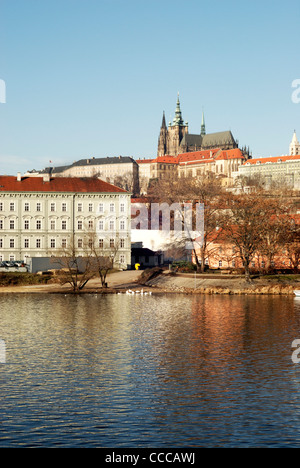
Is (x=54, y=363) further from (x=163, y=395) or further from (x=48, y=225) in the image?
(x=48, y=225)

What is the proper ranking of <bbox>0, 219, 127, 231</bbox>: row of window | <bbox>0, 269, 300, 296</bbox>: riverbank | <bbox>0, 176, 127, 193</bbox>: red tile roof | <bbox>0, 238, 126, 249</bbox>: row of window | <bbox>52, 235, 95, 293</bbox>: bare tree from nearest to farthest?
1. <bbox>0, 269, 300, 296</bbox>: riverbank
2. <bbox>52, 235, 95, 293</bbox>: bare tree
3. <bbox>0, 238, 126, 249</bbox>: row of window
4. <bbox>0, 219, 127, 231</bbox>: row of window
5. <bbox>0, 176, 127, 193</bbox>: red tile roof

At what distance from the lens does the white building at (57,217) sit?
3467 inches

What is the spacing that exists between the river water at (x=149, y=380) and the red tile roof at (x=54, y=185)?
124ft

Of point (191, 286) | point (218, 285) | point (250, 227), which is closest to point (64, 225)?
point (191, 286)

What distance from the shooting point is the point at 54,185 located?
9069 centimetres

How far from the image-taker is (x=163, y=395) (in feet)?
90.7

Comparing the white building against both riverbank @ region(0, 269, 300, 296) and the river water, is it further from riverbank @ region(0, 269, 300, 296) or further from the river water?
the river water

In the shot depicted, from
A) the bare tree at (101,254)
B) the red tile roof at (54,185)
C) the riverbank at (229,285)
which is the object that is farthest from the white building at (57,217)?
the riverbank at (229,285)

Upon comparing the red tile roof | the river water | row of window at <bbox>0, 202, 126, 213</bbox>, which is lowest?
the river water

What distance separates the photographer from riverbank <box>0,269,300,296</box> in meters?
70.8

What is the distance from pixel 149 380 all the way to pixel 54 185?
63.3 metres

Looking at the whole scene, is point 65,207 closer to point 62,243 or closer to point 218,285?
point 62,243

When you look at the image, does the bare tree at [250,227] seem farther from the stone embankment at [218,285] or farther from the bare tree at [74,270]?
the bare tree at [74,270]

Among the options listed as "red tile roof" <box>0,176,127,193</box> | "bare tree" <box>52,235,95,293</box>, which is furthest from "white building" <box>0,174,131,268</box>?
"bare tree" <box>52,235,95,293</box>
